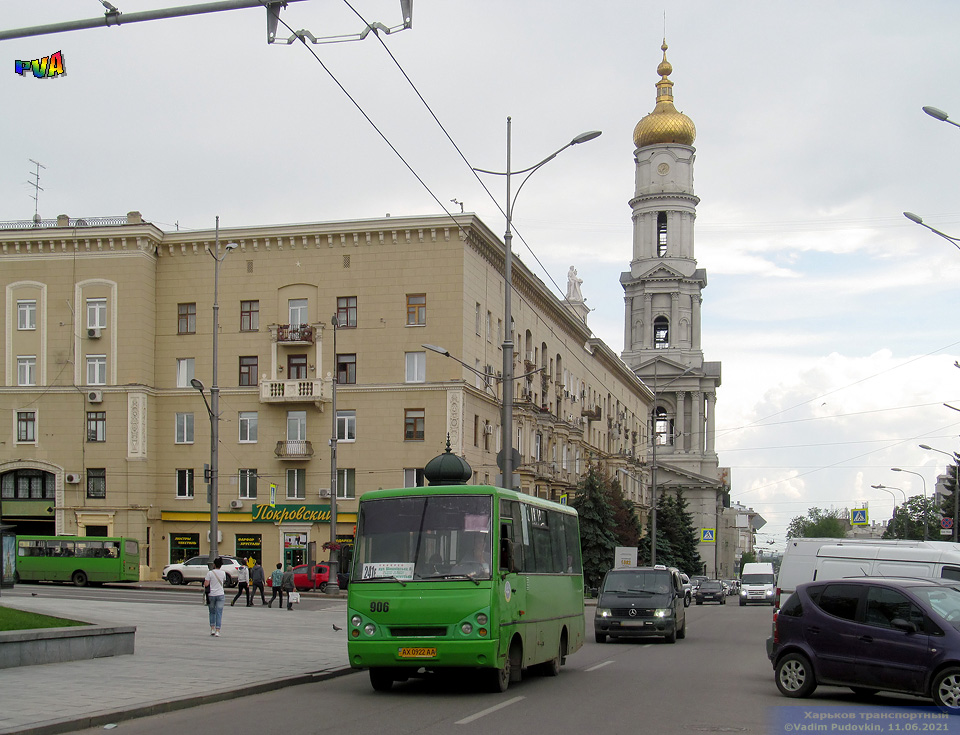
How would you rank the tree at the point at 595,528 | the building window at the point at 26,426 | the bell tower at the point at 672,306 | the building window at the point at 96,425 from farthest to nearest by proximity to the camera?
the bell tower at the point at 672,306
the tree at the point at 595,528
the building window at the point at 26,426
the building window at the point at 96,425

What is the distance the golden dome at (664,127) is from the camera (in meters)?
108

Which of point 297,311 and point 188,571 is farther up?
point 297,311

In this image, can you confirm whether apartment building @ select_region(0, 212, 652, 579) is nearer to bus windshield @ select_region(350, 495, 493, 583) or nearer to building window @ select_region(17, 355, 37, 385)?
building window @ select_region(17, 355, 37, 385)

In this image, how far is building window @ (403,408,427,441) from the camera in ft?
180

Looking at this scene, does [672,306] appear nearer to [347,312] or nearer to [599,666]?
[347,312]

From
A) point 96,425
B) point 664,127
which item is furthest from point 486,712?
point 664,127

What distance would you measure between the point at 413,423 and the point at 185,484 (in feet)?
40.0

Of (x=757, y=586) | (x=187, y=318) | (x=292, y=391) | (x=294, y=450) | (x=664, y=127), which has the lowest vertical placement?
(x=757, y=586)

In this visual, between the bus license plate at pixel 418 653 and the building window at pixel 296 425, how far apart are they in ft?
139

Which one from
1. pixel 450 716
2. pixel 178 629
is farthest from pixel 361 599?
pixel 178 629

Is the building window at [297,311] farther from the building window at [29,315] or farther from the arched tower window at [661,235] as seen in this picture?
the arched tower window at [661,235]

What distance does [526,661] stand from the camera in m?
16.2

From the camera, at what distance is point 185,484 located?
57688 mm

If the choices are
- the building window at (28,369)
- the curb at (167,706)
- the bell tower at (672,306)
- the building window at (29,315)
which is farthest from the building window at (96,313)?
the bell tower at (672,306)
